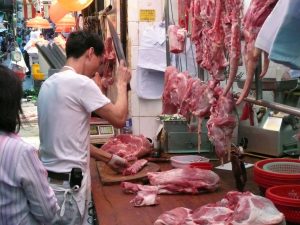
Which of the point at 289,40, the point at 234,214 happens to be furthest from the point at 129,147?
the point at 289,40

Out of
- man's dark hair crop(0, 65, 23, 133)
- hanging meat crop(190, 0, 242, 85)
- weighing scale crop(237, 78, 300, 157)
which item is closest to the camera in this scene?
man's dark hair crop(0, 65, 23, 133)

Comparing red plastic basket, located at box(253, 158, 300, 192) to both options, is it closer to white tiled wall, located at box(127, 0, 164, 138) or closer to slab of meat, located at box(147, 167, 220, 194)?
slab of meat, located at box(147, 167, 220, 194)

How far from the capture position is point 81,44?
3475 mm

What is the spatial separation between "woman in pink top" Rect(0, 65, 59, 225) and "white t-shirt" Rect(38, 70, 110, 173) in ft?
3.49

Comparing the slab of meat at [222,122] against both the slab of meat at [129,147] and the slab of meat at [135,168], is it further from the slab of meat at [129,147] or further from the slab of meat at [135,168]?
the slab of meat at [129,147]

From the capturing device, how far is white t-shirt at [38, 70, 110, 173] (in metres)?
3.24

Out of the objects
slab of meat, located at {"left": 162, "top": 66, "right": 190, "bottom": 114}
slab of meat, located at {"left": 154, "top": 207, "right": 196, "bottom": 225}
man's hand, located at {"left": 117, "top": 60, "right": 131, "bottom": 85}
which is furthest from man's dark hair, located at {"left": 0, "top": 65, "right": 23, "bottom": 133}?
slab of meat, located at {"left": 162, "top": 66, "right": 190, "bottom": 114}

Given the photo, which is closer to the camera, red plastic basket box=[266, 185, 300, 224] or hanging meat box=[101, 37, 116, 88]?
red plastic basket box=[266, 185, 300, 224]

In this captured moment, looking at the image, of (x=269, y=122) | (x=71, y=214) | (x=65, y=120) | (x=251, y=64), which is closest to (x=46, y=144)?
(x=65, y=120)

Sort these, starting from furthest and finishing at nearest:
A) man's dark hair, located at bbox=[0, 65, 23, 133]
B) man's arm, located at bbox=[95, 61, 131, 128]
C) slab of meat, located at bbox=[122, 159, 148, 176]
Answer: slab of meat, located at bbox=[122, 159, 148, 176]
man's arm, located at bbox=[95, 61, 131, 128]
man's dark hair, located at bbox=[0, 65, 23, 133]

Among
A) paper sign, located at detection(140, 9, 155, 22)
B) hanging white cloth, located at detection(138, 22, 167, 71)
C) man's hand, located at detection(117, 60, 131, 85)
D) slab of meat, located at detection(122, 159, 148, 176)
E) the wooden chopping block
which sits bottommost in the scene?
the wooden chopping block

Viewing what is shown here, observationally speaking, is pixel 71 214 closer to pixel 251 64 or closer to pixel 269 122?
pixel 251 64

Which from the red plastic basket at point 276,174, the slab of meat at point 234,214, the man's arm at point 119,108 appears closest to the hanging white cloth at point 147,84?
the man's arm at point 119,108

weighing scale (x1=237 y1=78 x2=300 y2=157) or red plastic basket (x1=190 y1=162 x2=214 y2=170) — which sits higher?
weighing scale (x1=237 y1=78 x2=300 y2=157)
